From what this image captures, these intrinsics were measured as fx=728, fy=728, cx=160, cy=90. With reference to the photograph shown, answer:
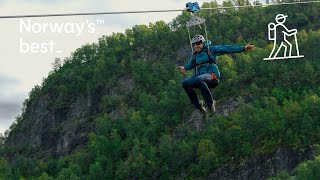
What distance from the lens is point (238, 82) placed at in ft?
456

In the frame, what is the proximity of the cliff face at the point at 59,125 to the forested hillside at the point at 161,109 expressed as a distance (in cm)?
27

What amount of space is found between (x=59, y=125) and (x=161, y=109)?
3126 cm

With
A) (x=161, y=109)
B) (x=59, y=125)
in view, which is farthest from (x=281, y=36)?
(x=59, y=125)

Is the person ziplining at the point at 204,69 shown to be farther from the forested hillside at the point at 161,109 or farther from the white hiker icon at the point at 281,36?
the white hiker icon at the point at 281,36

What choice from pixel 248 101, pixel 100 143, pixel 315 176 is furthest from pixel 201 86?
pixel 100 143

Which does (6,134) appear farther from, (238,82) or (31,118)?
(238,82)

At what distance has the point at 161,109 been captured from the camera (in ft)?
477

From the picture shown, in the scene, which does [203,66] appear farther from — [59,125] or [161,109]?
[59,125]

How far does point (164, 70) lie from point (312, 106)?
59.7 metres

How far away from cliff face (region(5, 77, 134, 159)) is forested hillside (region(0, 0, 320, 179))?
10.7 inches

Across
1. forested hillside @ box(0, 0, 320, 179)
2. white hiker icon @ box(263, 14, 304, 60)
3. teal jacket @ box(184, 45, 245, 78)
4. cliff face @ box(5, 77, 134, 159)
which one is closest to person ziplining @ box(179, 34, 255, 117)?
teal jacket @ box(184, 45, 245, 78)

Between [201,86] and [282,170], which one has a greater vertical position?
[201,86]

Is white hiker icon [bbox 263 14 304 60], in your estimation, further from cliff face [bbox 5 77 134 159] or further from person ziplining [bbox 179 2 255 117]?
person ziplining [bbox 179 2 255 117]

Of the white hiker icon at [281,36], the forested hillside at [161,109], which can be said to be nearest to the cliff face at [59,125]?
the forested hillside at [161,109]
